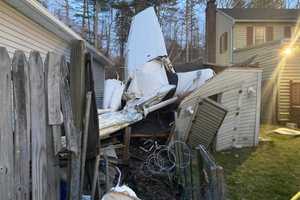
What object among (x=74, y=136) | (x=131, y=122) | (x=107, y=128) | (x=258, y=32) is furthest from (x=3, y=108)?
(x=258, y=32)

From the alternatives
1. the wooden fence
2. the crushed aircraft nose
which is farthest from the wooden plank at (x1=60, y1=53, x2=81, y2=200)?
the crushed aircraft nose

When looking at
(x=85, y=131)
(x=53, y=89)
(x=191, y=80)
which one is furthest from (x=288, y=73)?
(x=53, y=89)

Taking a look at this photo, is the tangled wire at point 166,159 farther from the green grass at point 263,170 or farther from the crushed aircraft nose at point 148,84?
the crushed aircraft nose at point 148,84

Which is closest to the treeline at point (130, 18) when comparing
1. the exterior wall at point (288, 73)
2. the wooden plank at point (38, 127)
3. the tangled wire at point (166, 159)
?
the exterior wall at point (288, 73)

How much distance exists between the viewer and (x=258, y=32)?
24406mm

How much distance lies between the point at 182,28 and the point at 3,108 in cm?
3544

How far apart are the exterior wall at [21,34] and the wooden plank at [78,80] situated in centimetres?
408

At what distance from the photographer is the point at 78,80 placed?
321cm

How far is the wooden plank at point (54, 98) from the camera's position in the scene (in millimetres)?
2839

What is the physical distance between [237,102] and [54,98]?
757cm

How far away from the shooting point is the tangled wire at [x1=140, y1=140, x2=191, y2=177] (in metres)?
6.20

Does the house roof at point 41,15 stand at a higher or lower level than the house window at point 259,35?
lower

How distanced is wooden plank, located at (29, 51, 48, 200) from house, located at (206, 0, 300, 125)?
14099mm

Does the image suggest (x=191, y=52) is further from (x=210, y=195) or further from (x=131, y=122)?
(x=210, y=195)
